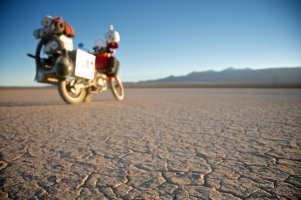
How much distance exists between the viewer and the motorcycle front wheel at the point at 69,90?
13.6ft

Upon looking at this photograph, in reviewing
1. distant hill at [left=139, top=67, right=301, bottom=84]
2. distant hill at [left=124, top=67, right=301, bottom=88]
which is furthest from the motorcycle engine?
distant hill at [left=139, top=67, right=301, bottom=84]

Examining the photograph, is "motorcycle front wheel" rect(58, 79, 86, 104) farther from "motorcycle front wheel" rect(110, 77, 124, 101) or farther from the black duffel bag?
"motorcycle front wheel" rect(110, 77, 124, 101)

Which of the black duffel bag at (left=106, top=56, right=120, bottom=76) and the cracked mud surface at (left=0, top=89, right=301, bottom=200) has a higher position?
the black duffel bag at (left=106, top=56, right=120, bottom=76)

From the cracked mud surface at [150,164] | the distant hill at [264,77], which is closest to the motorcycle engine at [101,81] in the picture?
the cracked mud surface at [150,164]

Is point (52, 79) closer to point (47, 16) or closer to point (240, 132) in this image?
point (47, 16)

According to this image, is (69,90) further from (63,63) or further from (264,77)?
(264,77)

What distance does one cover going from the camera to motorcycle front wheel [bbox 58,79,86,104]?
415 centimetres

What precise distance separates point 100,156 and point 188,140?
0.96m

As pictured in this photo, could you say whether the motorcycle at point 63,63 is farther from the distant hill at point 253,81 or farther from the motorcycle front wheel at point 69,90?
the distant hill at point 253,81

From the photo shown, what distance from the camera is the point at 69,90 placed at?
4551 millimetres

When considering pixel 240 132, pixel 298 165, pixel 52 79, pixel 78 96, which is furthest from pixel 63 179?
pixel 78 96

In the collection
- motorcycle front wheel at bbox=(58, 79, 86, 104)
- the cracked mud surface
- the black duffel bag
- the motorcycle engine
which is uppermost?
the black duffel bag

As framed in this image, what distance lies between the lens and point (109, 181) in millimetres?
1102

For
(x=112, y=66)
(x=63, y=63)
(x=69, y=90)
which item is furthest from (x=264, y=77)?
(x=63, y=63)
